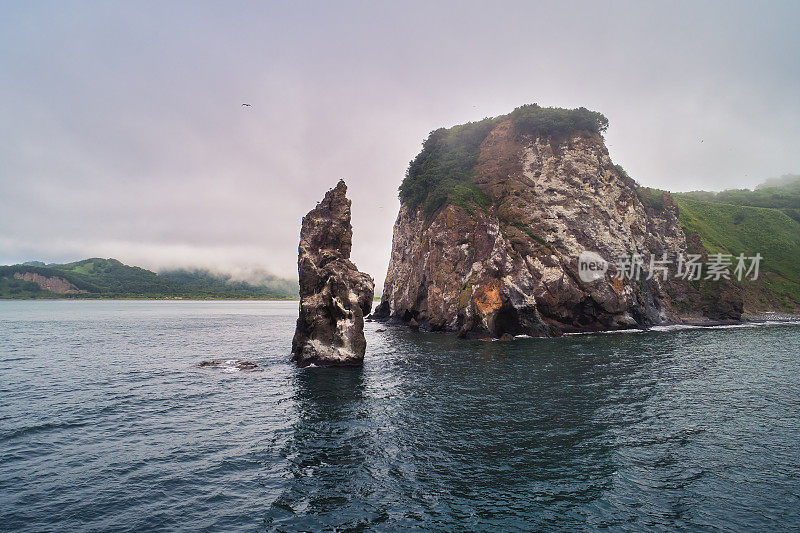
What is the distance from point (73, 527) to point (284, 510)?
19.6 ft

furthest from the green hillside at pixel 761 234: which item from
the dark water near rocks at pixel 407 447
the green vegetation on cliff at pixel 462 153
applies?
the dark water near rocks at pixel 407 447

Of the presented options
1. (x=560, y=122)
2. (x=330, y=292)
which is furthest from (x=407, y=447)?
(x=560, y=122)

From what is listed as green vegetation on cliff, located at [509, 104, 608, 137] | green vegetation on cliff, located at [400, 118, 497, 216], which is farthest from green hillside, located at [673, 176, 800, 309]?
green vegetation on cliff, located at [400, 118, 497, 216]

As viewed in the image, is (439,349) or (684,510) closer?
(684,510)

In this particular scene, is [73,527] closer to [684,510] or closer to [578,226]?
[684,510]

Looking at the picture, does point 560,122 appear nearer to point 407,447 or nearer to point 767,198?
point 407,447

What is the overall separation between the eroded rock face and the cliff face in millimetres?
22180

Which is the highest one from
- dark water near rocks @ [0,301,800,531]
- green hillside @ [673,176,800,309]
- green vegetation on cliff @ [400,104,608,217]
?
green vegetation on cliff @ [400,104,608,217]

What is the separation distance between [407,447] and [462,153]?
7157 cm

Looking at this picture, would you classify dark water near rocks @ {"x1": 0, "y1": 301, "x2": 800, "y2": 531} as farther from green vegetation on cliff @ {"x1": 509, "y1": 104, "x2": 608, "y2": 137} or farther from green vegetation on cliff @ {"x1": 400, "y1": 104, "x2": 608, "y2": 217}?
green vegetation on cliff @ {"x1": 509, "y1": 104, "x2": 608, "y2": 137}

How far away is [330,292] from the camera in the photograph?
118 feet

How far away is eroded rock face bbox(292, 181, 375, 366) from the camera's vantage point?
35469 millimetres

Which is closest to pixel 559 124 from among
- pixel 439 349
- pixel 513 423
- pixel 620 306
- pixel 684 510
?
pixel 620 306

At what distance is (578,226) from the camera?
63312 mm
